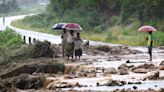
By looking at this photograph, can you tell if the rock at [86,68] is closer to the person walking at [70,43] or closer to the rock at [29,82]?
the person walking at [70,43]

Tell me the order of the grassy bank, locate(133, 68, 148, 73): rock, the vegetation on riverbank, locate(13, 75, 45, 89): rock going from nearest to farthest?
locate(13, 75, 45, 89): rock
locate(133, 68, 148, 73): rock
the grassy bank
the vegetation on riverbank

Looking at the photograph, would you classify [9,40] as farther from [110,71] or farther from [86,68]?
[110,71]

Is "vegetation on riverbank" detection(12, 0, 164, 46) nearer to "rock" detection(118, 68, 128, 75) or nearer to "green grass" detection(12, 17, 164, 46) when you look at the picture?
"green grass" detection(12, 17, 164, 46)

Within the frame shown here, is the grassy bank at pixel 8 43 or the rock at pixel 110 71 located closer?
the rock at pixel 110 71

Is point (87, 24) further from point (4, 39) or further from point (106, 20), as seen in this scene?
point (4, 39)

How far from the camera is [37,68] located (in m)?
24.5

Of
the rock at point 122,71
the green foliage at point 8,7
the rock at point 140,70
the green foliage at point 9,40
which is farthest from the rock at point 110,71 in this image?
the green foliage at point 8,7

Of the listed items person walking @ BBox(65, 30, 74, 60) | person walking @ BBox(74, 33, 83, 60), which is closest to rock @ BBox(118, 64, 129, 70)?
A: person walking @ BBox(74, 33, 83, 60)

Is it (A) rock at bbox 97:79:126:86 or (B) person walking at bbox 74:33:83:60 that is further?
(B) person walking at bbox 74:33:83:60

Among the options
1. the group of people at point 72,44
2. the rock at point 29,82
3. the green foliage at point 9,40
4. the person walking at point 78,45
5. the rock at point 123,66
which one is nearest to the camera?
the rock at point 29,82

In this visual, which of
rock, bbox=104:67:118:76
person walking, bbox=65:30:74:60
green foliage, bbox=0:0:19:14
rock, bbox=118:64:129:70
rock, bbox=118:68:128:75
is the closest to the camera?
rock, bbox=118:68:128:75

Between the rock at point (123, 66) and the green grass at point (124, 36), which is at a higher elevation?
the green grass at point (124, 36)

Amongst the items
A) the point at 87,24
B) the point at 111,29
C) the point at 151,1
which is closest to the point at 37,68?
the point at 151,1

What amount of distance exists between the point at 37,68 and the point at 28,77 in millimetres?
3168
